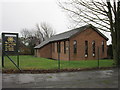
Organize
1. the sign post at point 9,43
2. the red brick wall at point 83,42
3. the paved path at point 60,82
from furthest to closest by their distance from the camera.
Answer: the red brick wall at point 83,42, the sign post at point 9,43, the paved path at point 60,82

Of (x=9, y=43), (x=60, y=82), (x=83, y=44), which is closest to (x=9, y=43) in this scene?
(x=9, y=43)

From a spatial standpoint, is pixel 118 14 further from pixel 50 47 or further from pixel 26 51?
pixel 26 51

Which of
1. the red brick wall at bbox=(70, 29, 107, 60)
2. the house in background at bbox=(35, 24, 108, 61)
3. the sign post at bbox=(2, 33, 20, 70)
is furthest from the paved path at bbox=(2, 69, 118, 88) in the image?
the red brick wall at bbox=(70, 29, 107, 60)

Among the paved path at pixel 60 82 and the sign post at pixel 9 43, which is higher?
the sign post at pixel 9 43

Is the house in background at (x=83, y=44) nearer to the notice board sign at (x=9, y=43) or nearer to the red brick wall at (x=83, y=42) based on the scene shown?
the red brick wall at (x=83, y=42)

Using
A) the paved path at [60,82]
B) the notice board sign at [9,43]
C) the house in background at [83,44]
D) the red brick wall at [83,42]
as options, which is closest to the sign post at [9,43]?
the notice board sign at [9,43]

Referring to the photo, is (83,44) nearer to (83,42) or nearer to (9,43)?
(83,42)

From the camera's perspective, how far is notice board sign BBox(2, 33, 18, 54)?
1070 cm

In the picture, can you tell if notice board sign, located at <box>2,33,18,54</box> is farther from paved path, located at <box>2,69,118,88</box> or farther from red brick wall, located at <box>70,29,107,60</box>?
red brick wall, located at <box>70,29,107,60</box>

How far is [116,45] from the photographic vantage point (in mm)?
13570

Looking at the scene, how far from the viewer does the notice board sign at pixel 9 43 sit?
10698mm

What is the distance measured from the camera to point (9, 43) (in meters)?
10.8

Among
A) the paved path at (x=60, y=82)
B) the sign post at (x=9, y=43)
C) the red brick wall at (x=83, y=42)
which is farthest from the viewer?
the red brick wall at (x=83, y=42)

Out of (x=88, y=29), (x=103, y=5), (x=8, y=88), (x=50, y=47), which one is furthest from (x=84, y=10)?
(x=50, y=47)
